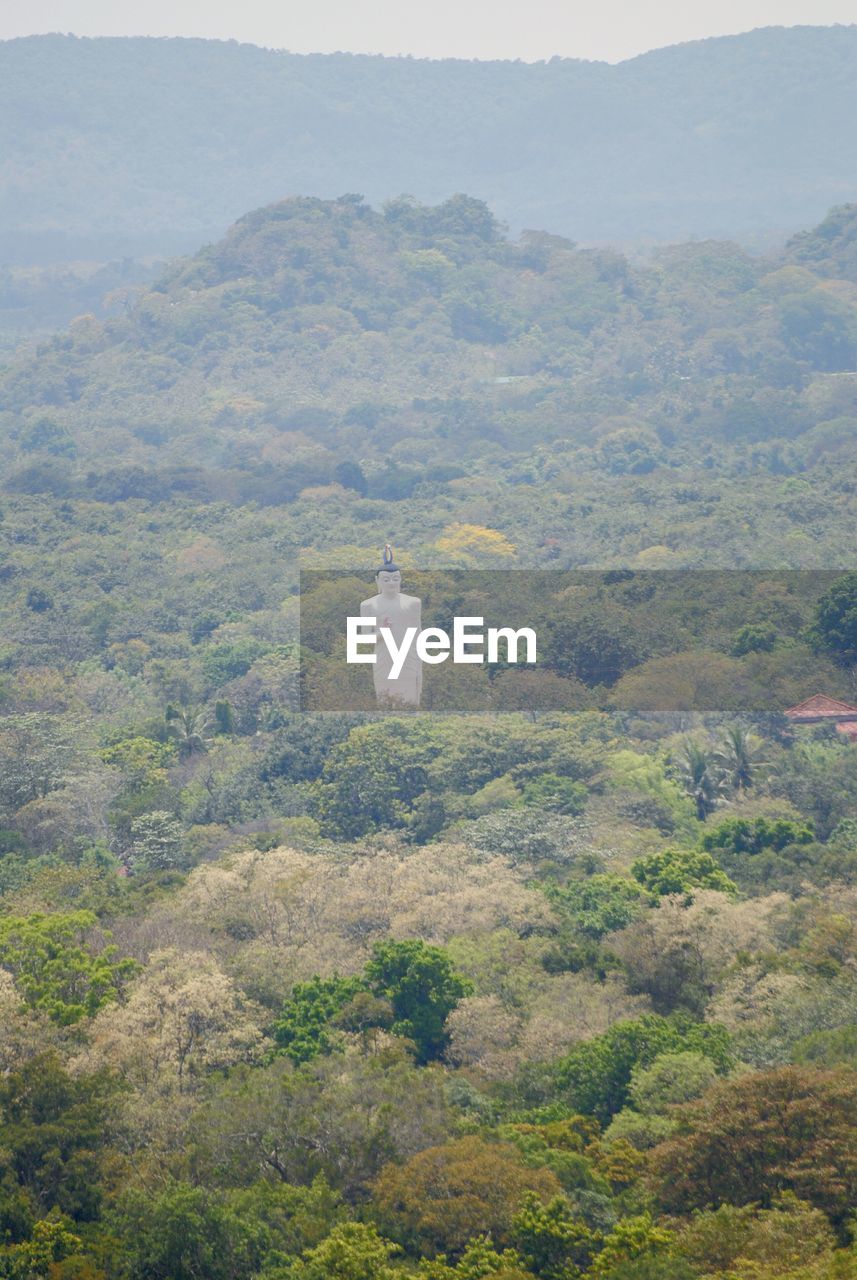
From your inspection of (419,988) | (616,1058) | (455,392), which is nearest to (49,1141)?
(419,988)

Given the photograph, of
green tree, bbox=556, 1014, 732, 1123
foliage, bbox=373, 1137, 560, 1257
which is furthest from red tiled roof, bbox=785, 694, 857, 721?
foliage, bbox=373, 1137, 560, 1257

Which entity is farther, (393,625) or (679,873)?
(393,625)

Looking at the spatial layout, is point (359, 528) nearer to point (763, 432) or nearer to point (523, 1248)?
point (763, 432)

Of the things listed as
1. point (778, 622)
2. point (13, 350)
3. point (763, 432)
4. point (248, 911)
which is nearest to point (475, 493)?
point (763, 432)

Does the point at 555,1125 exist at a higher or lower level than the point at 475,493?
lower

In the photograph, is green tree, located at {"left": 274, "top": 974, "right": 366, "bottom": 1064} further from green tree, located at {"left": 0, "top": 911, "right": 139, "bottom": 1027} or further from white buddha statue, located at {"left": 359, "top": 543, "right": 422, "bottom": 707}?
white buddha statue, located at {"left": 359, "top": 543, "right": 422, "bottom": 707}

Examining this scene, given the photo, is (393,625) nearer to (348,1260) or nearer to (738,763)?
(738,763)
